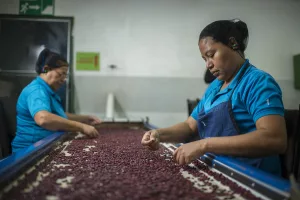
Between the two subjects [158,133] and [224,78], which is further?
[158,133]

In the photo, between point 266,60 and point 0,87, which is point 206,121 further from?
point 0,87

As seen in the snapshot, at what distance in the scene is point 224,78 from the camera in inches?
55.9

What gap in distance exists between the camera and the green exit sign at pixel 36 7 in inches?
154

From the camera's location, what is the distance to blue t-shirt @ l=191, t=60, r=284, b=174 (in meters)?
1.07

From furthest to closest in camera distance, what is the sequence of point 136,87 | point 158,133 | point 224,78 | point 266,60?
1. point 136,87
2. point 266,60
3. point 158,133
4. point 224,78

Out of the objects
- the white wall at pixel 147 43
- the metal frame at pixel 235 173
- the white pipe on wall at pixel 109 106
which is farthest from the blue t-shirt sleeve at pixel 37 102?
the white wall at pixel 147 43

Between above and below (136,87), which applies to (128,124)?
below

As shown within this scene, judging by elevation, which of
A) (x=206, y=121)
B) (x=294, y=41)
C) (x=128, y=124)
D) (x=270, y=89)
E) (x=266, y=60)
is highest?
(x=294, y=41)

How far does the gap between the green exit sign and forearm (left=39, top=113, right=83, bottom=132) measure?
2.62 meters

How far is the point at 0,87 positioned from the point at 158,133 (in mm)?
3328

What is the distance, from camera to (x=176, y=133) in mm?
1742

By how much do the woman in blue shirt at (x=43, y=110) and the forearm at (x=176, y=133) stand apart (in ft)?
2.69

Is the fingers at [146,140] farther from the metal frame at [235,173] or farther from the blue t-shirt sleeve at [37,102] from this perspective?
the blue t-shirt sleeve at [37,102]

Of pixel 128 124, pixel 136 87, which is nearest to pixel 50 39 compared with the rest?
pixel 136 87
